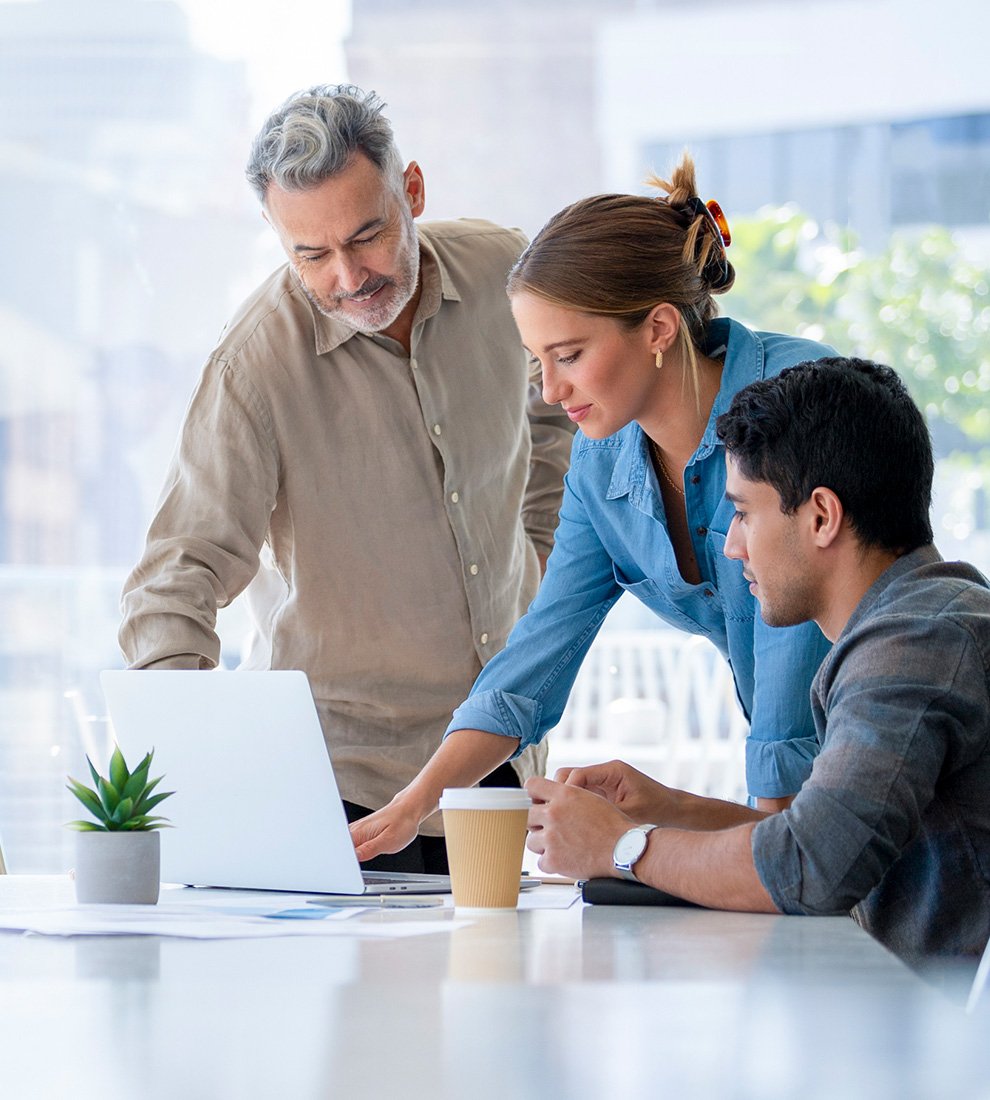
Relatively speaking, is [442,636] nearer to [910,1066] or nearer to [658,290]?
[658,290]

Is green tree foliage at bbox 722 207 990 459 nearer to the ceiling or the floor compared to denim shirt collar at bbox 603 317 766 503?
nearer to the ceiling

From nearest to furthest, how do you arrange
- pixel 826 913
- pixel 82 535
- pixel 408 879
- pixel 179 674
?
pixel 826 913 → pixel 179 674 → pixel 408 879 → pixel 82 535

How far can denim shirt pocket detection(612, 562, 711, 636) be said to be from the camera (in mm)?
1654

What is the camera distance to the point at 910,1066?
0.57m

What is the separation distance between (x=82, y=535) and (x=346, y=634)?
3.43 meters

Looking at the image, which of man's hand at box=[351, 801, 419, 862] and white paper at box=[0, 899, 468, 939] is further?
man's hand at box=[351, 801, 419, 862]

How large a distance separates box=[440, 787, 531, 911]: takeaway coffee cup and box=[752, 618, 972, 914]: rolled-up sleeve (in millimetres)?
192

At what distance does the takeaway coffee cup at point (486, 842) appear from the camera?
1.15 metres

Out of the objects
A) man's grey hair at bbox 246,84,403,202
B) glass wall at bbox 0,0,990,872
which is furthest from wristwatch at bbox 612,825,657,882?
glass wall at bbox 0,0,990,872

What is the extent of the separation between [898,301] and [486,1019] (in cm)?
508

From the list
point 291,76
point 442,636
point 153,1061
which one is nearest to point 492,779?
point 442,636

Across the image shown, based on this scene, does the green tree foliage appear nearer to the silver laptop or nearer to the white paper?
the silver laptop

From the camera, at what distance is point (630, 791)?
1.41m

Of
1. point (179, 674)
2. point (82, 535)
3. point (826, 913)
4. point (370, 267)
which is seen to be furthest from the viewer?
point (82, 535)
